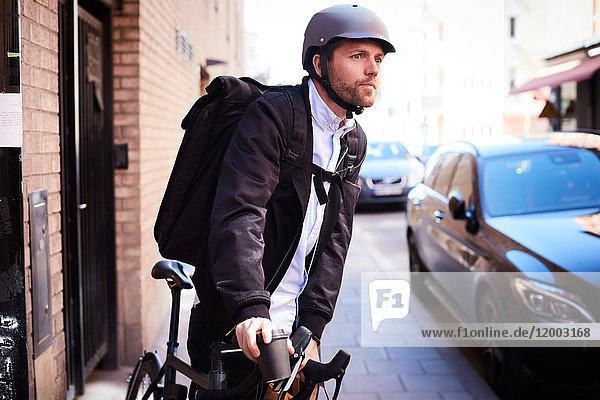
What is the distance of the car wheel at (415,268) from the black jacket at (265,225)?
4954 millimetres

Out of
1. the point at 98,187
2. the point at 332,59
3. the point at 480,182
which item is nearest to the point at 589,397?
the point at 480,182

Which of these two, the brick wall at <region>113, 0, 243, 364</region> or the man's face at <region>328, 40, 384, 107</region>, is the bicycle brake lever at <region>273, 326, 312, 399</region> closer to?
the man's face at <region>328, 40, 384, 107</region>

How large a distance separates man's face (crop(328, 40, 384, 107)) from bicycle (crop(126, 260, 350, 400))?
81cm

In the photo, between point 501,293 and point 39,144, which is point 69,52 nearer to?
point 39,144

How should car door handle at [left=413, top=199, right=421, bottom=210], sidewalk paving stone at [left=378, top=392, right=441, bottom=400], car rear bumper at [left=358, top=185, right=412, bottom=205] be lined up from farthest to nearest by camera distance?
car rear bumper at [left=358, top=185, right=412, bottom=205] → car door handle at [left=413, top=199, right=421, bottom=210] → sidewalk paving stone at [left=378, top=392, right=441, bottom=400]

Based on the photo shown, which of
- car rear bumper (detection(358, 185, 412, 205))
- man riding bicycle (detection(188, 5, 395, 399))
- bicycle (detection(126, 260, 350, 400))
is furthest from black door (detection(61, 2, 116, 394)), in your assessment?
car rear bumper (detection(358, 185, 412, 205))

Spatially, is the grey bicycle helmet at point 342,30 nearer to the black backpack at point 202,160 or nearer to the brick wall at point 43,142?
the black backpack at point 202,160

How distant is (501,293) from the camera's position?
4.58 metres

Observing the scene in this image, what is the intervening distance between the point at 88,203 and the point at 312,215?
2.73 metres

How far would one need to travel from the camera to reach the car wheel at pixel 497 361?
4429mm

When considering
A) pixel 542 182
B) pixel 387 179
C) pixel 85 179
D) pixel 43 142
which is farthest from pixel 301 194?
pixel 387 179

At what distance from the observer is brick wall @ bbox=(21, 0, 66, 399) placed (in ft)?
9.51

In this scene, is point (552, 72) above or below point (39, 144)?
above

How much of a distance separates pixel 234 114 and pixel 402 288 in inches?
241
